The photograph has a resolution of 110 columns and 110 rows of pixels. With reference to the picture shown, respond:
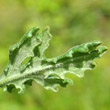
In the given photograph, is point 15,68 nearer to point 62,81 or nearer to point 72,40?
point 62,81

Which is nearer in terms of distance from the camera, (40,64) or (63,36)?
(40,64)

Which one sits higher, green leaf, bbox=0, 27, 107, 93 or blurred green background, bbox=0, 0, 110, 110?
blurred green background, bbox=0, 0, 110, 110

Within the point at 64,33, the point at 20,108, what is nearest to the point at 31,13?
the point at 64,33

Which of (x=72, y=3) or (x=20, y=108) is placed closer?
(x=20, y=108)

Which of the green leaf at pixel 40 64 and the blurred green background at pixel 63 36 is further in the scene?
the blurred green background at pixel 63 36

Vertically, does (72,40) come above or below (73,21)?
below
